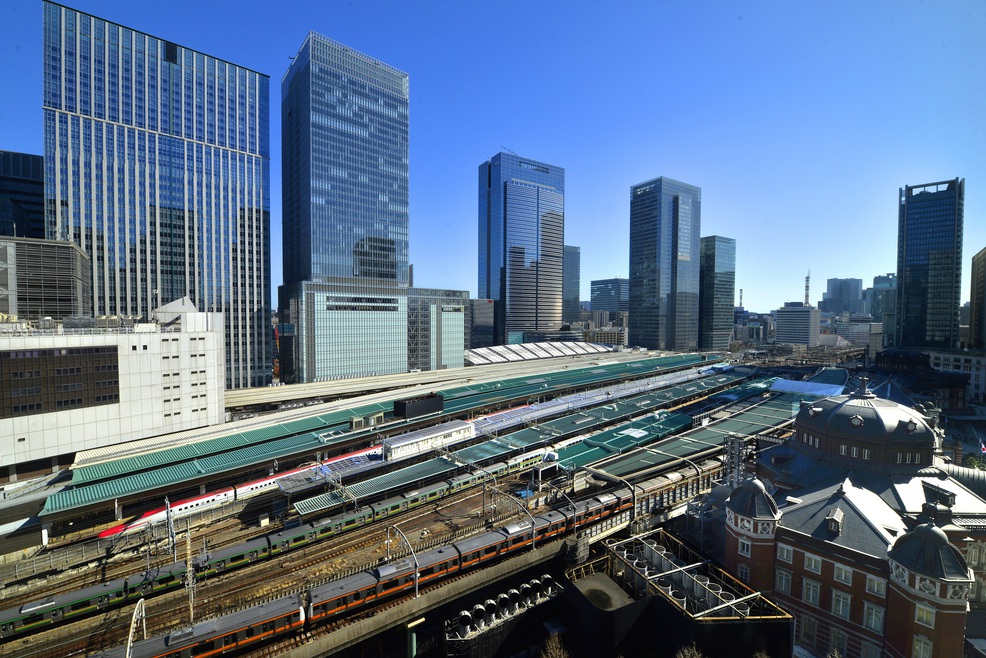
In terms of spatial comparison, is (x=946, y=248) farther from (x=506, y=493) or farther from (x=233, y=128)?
(x=233, y=128)

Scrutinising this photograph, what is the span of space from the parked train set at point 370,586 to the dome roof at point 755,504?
1172 cm

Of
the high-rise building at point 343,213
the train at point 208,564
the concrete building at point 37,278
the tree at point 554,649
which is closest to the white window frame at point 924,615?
the tree at point 554,649

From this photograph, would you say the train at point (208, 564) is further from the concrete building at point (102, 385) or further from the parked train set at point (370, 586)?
the concrete building at point (102, 385)

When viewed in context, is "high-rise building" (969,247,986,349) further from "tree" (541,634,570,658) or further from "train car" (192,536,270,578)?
"train car" (192,536,270,578)

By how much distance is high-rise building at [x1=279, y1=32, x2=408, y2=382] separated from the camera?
101 metres

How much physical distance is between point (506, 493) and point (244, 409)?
173 feet

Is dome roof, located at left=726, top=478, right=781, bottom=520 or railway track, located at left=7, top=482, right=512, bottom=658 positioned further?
dome roof, located at left=726, top=478, right=781, bottom=520

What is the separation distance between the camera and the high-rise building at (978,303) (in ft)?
472

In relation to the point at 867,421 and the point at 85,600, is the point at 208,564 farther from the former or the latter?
the point at 867,421

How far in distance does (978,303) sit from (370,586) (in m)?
230

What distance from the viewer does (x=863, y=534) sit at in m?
32.5

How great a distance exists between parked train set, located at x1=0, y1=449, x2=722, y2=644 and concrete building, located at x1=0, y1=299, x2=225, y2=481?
89.6 feet

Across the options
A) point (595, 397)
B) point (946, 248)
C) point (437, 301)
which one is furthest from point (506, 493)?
point (946, 248)

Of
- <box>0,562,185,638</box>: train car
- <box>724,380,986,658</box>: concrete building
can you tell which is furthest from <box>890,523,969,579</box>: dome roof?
<box>0,562,185,638</box>: train car
